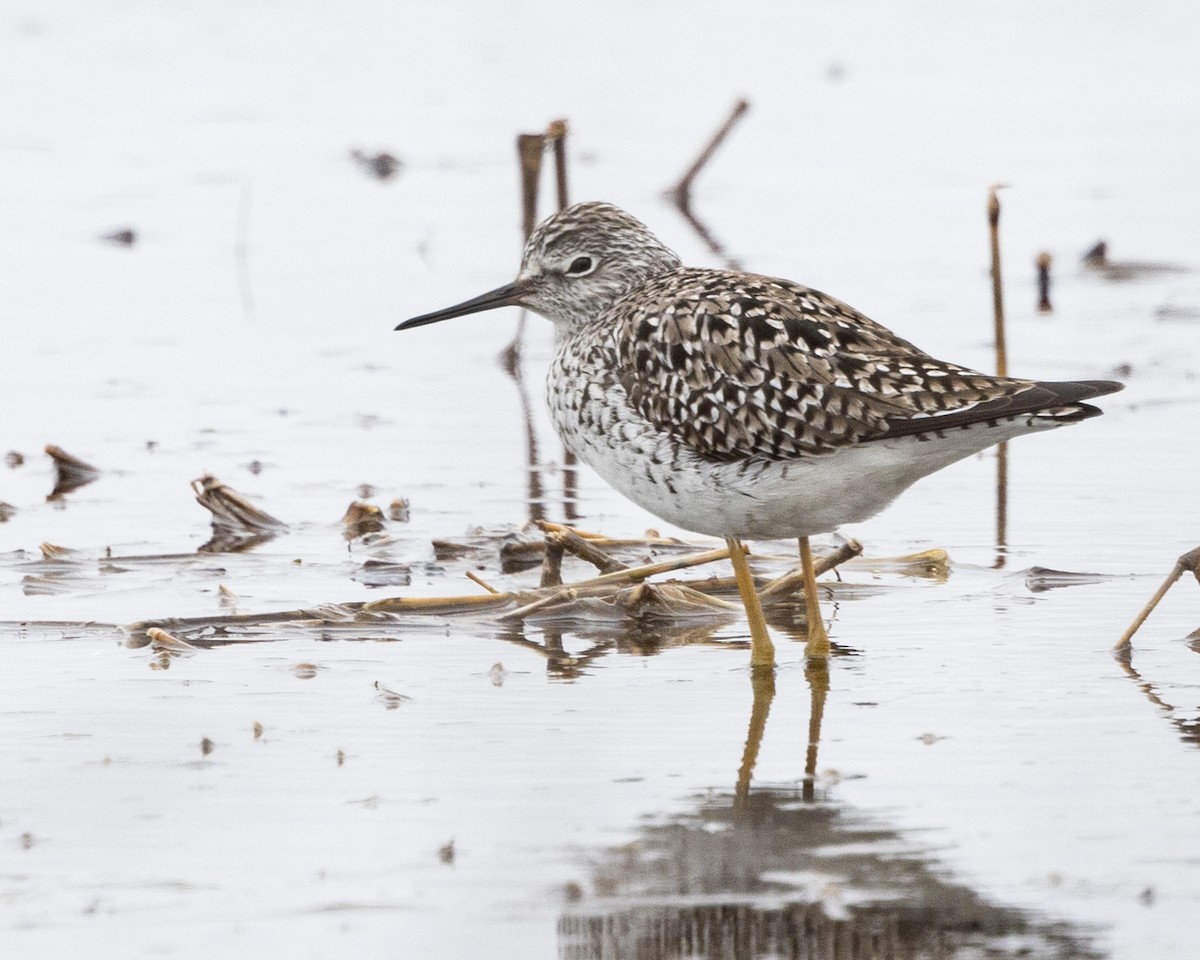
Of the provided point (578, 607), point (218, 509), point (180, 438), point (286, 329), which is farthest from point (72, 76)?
point (578, 607)

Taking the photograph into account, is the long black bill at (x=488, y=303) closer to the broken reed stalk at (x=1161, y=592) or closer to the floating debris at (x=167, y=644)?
the floating debris at (x=167, y=644)

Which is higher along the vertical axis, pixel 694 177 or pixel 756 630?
pixel 694 177

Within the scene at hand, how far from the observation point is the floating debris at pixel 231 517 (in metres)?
8.55

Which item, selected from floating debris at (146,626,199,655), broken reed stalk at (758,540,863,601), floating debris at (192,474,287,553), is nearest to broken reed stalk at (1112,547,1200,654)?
broken reed stalk at (758,540,863,601)

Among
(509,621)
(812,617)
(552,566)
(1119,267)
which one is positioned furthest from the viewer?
(1119,267)

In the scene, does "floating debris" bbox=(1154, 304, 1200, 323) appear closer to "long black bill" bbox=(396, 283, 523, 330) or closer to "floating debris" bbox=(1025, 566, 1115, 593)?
"floating debris" bbox=(1025, 566, 1115, 593)

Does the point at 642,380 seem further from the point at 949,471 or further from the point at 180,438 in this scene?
the point at 180,438

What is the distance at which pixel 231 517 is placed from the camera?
860 centimetres

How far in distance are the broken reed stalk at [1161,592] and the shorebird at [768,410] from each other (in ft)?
2.38

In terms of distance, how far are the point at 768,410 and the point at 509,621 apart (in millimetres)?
1335

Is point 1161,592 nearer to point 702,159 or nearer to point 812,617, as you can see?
point 812,617

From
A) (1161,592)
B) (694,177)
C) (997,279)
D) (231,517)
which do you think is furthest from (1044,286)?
(1161,592)

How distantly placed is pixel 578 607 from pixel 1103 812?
261cm

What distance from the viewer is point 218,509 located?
28.2ft
